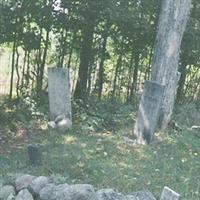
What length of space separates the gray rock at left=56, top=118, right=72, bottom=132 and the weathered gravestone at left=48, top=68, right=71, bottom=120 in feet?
0.82

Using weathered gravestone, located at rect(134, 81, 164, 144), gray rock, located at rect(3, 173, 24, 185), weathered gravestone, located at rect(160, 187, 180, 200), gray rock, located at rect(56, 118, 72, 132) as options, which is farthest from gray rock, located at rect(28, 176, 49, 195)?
weathered gravestone, located at rect(134, 81, 164, 144)

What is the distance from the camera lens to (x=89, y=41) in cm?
1313

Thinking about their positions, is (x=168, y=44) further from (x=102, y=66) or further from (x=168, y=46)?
(x=102, y=66)

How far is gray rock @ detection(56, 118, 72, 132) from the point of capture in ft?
32.8

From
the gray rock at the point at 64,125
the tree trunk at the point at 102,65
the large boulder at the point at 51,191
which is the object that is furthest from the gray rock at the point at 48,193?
the tree trunk at the point at 102,65

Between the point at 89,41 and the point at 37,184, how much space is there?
6.88 metres

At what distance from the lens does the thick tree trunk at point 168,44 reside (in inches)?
412

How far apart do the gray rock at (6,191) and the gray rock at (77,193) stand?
668mm

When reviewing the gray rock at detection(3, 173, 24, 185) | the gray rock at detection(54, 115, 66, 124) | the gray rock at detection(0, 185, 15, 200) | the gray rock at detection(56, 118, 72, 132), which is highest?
the gray rock at detection(54, 115, 66, 124)

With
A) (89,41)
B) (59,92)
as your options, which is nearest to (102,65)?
(89,41)

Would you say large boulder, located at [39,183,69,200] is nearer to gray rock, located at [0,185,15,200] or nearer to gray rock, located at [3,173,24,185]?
gray rock, located at [0,185,15,200]

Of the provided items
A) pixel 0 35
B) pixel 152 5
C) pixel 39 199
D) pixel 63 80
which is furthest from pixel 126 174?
pixel 152 5

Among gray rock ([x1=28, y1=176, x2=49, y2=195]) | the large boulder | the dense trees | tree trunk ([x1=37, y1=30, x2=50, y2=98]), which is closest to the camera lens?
the large boulder

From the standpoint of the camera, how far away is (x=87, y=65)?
1332 centimetres
